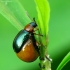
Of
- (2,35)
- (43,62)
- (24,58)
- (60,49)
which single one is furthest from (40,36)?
(2,35)

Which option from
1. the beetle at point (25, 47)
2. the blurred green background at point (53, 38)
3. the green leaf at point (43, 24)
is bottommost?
the blurred green background at point (53, 38)

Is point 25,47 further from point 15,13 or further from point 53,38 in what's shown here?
point 53,38

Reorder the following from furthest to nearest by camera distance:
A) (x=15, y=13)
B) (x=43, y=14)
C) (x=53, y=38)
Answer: (x=53, y=38)
(x=15, y=13)
(x=43, y=14)

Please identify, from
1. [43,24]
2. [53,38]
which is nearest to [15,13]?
[43,24]

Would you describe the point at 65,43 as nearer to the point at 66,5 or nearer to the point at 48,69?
the point at 66,5

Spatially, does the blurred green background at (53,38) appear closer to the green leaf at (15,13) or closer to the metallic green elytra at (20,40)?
the metallic green elytra at (20,40)

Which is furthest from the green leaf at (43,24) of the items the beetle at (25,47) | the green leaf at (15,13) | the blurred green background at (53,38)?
the blurred green background at (53,38)
